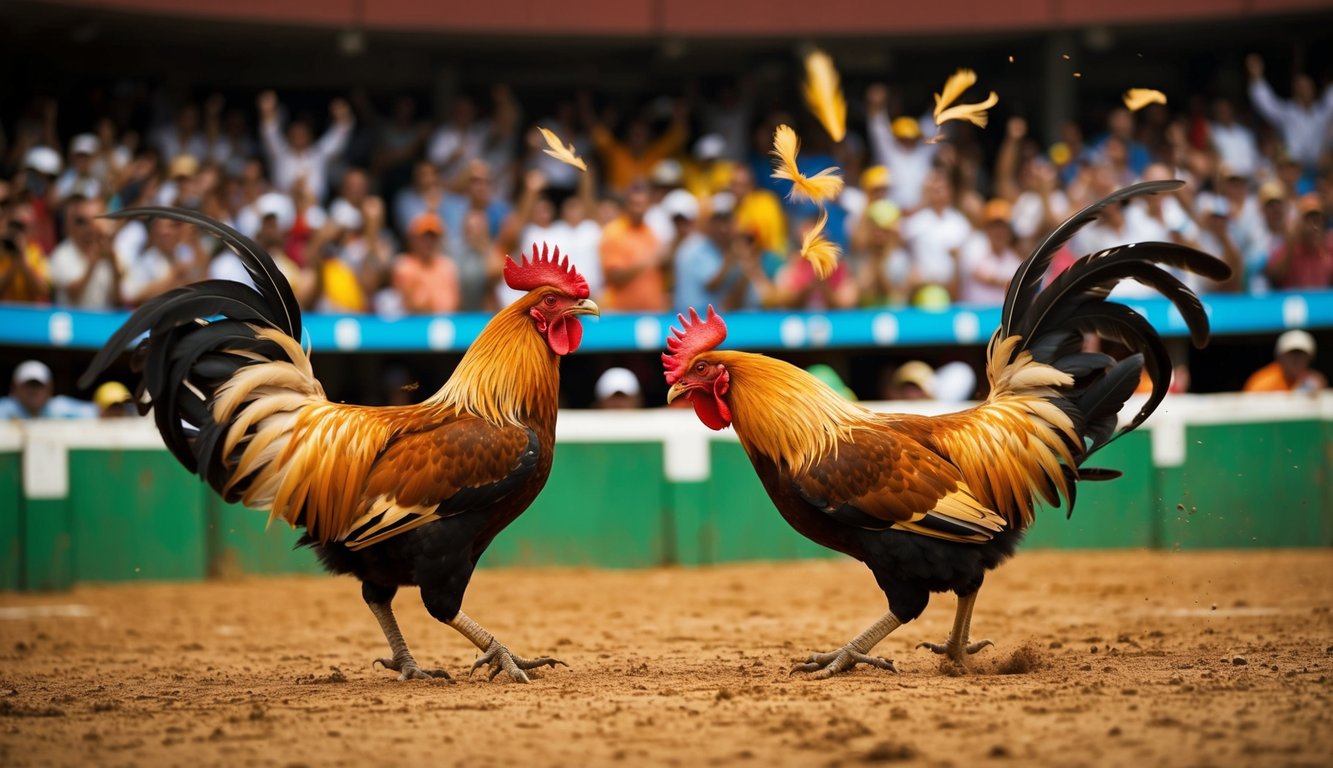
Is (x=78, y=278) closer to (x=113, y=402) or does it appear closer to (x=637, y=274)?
(x=113, y=402)

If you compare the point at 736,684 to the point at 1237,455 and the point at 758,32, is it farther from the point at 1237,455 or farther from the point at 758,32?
the point at 758,32

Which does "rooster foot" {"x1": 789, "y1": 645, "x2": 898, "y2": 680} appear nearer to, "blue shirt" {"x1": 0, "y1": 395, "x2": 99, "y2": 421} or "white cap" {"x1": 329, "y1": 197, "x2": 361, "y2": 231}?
"blue shirt" {"x1": 0, "y1": 395, "x2": 99, "y2": 421}

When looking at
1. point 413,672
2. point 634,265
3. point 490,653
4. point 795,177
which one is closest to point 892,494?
point 795,177

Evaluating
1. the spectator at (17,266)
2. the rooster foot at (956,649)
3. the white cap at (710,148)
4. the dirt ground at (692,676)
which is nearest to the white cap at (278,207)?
the spectator at (17,266)

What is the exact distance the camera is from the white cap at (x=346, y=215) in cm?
1445

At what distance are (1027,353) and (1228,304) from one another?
22.5 feet

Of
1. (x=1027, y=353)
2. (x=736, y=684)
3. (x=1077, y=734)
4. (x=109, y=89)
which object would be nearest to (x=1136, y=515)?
(x=1027, y=353)

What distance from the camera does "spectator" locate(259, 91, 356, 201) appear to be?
1505 centimetres

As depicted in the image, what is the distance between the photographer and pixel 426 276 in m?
13.6

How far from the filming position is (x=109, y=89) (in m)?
16.2

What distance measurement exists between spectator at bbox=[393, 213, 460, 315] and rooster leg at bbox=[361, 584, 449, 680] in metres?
6.58

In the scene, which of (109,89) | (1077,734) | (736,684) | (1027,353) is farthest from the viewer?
(109,89)

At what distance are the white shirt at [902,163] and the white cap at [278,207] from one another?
557 cm

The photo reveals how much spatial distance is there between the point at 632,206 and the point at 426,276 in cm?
190
